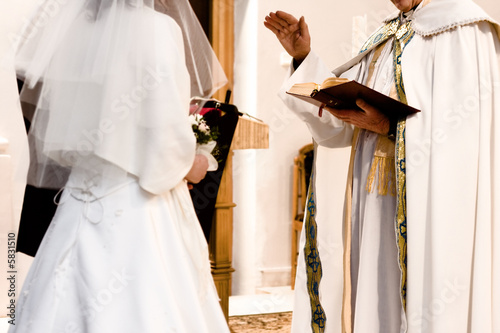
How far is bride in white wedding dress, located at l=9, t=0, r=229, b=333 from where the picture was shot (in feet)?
7.00

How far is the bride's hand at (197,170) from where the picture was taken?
2.45 metres

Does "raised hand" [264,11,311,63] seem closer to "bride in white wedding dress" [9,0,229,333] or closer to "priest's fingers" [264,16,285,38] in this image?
"priest's fingers" [264,16,285,38]

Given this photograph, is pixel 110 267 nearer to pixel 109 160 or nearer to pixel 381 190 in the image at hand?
pixel 109 160

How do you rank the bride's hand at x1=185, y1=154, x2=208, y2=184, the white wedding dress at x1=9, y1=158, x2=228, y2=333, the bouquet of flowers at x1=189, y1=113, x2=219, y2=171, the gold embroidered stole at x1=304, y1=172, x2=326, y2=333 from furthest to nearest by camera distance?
the gold embroidered stole at x1=304, y1=172, x2=326, y2=333 < the bouquet of flowers at x1=189, y1=113, x2=219, y2=171 < the bride's hand at x1=185, y1=154, x2=208, y2=184 < the white wedding dress at x1=9, y1=158, x2=228, y2=333

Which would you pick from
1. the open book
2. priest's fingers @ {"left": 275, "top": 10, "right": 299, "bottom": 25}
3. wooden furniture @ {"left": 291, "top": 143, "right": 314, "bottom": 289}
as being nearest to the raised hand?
priest's fingers @ {"left": 275, "top": 10, "right": 299, "bottom": 25}

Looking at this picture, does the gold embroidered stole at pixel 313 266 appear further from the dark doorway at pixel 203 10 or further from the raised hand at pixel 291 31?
the dark doorway at pixel 203 10

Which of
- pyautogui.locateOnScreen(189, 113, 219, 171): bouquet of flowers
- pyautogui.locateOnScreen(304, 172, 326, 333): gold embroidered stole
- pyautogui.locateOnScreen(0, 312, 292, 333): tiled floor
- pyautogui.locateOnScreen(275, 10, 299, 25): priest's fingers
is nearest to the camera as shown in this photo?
pyautogui.locateOnScreen(189, 113, 219, 171): bouquet of flowers

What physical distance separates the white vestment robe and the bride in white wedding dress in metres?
1.02

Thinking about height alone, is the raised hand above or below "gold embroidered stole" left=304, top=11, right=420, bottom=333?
above

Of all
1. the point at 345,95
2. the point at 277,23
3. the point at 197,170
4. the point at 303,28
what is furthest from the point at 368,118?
the point at 197,170

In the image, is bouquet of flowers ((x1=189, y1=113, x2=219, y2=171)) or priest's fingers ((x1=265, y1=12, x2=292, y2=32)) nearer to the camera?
bouquet of flowers ((x1=189, y1=113, x2=219, y2=171))

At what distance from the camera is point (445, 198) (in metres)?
2.67

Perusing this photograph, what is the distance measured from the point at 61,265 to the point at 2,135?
3115mm

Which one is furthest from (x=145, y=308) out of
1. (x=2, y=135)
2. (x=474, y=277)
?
(x=2, y=135)
